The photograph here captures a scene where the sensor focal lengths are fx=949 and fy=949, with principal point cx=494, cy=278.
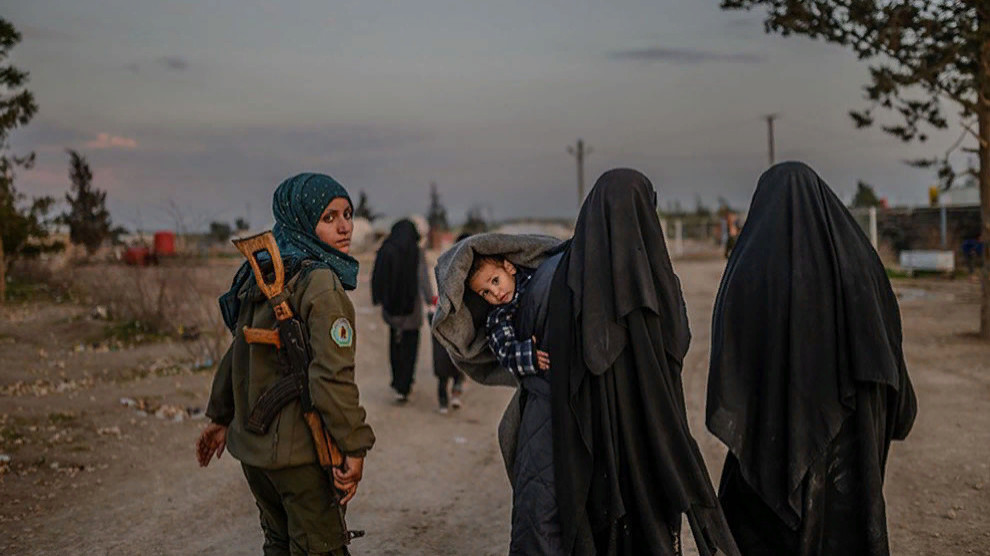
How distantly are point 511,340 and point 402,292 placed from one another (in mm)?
5596

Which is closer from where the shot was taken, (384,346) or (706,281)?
(384,346)

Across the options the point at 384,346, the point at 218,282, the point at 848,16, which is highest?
the point at 848,16

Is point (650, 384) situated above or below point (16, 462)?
above

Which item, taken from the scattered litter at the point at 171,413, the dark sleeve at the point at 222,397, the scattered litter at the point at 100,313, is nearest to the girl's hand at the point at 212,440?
the dark sleeve at the point at 222,397

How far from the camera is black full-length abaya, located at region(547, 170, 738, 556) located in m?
3.19

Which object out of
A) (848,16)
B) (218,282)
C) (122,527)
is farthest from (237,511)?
(848,16)

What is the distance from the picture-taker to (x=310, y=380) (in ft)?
10.0

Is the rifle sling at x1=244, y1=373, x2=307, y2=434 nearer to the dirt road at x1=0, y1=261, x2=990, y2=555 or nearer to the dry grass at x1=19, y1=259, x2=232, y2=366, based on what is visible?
the dirt road at x1=0, y1=261, x2=990, y2=555

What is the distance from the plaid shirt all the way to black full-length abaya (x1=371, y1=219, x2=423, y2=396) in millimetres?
5375

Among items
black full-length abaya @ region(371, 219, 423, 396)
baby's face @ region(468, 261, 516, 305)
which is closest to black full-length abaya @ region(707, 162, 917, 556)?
baby's face @ region(468, 261, 516, 305)

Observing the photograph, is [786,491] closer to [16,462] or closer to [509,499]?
[509,499]

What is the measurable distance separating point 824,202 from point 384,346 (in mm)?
10801

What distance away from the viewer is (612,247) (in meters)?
3.20

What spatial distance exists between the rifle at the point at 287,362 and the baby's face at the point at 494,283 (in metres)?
0.74
